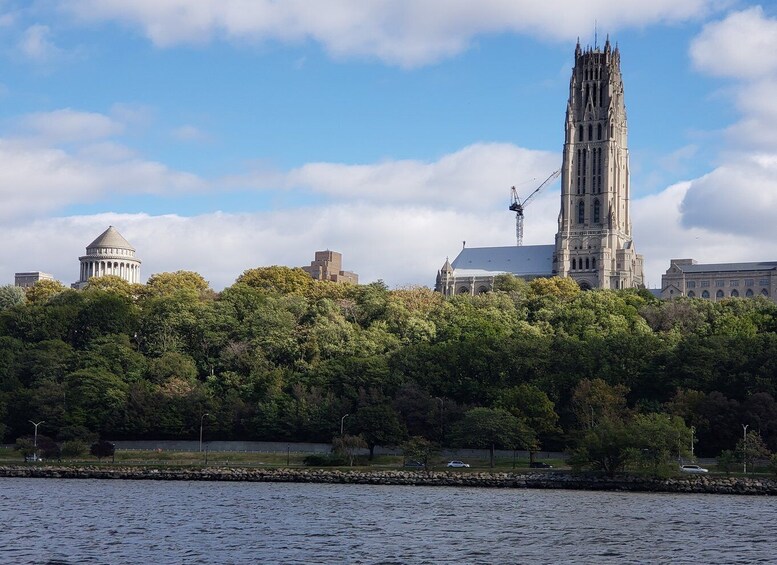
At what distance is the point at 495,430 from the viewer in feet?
342

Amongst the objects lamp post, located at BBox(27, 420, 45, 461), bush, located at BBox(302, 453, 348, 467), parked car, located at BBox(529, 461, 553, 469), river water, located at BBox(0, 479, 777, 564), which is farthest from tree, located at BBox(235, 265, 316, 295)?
river water, located at BBox(0, 479, 777, 564)

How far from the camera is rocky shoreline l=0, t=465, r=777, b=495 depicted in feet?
301

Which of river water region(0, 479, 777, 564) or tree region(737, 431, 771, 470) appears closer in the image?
river water region(0, 479, 777, 564)

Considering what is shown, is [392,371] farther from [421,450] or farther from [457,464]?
[421,450]

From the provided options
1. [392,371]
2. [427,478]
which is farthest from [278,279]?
[427,478]

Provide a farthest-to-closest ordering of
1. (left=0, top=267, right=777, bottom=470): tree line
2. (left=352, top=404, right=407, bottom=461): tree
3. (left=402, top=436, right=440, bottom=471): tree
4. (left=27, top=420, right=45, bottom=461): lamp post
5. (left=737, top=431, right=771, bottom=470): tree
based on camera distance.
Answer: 1. (left=27, top=420, right=45, bottom=461): lamp post
2. (left=352, top=404, right=407, bottom=461): tree
3. (left=0, top=267, right=777, bottom=470): tree line
4. (left=402, top=436, right=440, bottom=471): tree
5. (left=737, top=431, right=771, bottom=470): tree

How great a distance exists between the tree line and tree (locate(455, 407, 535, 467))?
0.12 m

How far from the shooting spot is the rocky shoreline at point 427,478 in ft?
301

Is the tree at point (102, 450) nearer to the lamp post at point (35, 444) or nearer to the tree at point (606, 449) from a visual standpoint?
the lamp post at point (35, 444)

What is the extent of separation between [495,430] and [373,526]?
128 ft

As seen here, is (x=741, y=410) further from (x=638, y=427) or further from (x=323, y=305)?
(x=323, y=305)

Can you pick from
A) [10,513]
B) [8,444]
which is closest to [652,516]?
[10,513]

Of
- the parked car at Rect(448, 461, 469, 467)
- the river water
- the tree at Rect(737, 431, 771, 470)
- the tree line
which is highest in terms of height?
the tree line

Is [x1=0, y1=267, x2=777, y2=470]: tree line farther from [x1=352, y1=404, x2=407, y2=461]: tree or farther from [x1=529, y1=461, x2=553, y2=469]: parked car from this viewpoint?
[x1=529, y1=461, x2=553, y2=469]: parked car
